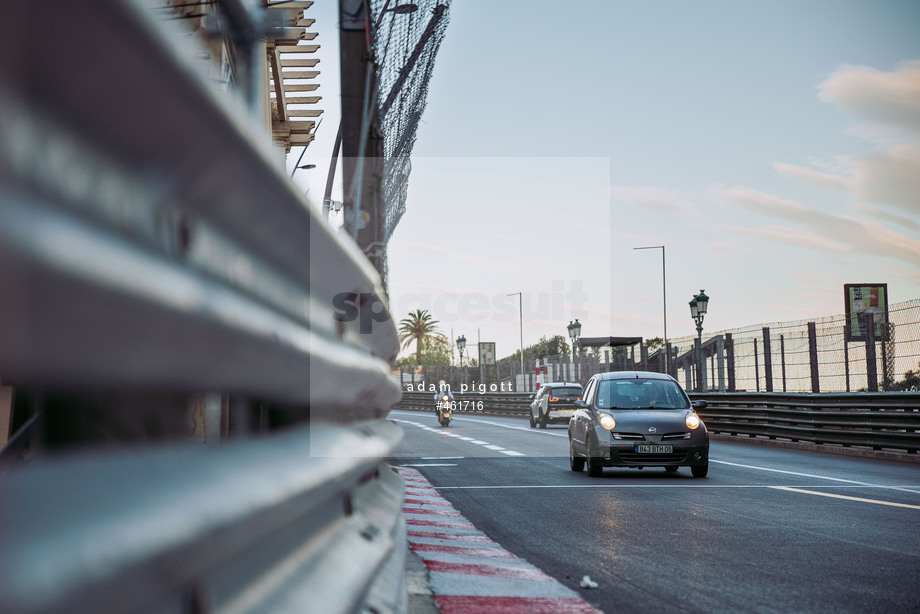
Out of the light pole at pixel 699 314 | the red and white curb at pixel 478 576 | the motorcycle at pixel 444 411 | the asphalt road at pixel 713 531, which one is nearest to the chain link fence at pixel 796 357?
the light pole at pixel 699 314

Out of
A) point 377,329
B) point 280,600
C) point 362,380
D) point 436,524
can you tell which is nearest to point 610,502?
point 436,524

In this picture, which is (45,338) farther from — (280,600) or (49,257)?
(280,600)

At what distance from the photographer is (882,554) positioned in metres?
6.34

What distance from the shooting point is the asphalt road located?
5.03 metres

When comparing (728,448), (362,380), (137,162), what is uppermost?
(137,162)

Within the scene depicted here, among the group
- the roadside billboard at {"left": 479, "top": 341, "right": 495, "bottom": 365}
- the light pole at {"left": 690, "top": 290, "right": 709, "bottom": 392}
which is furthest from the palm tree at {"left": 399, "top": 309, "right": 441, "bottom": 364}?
the light pole at {"left": 690, "top": 290, "right": 709, "bottom": 392}

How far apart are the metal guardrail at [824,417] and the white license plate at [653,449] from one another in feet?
20.1

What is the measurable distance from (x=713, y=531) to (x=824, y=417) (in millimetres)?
13977

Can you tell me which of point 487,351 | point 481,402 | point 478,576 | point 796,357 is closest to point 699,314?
point 796,357

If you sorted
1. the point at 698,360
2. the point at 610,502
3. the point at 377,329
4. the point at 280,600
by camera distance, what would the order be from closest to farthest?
the point at 280,600 → the point at 377,329 → the point at 610,502 → the point at 698,360

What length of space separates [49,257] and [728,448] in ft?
70.4

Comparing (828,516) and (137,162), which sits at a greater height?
(137,162)

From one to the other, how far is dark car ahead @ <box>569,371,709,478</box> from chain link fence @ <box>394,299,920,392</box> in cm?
361

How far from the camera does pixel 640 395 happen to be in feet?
46.8
